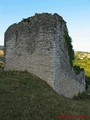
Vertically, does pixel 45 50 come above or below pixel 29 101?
above

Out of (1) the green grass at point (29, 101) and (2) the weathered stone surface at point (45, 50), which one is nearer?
(1) the green grass at point (29, 101)

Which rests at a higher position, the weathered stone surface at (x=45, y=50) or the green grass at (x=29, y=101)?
the weathered stone surface at (x=45, y=50)

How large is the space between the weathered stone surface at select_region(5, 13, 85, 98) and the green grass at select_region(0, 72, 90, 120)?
4.04ft

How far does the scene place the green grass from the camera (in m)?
14.5

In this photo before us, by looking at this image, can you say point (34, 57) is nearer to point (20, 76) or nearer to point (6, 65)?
point (20, 76)

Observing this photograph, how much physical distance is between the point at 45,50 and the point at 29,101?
7.00 meters

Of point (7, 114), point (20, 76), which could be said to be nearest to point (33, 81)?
point (20, 76)

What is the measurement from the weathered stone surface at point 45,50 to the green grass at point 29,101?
1.23 meters

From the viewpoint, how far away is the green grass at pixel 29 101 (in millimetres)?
14493

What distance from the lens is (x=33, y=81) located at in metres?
21.2

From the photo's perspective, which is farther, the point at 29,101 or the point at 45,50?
the point at 45,50

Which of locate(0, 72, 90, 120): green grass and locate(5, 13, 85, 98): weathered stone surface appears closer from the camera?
locate(0, 72, 90, 120): green grass

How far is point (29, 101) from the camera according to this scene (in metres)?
16.4

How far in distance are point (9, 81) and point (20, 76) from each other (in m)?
2.06
